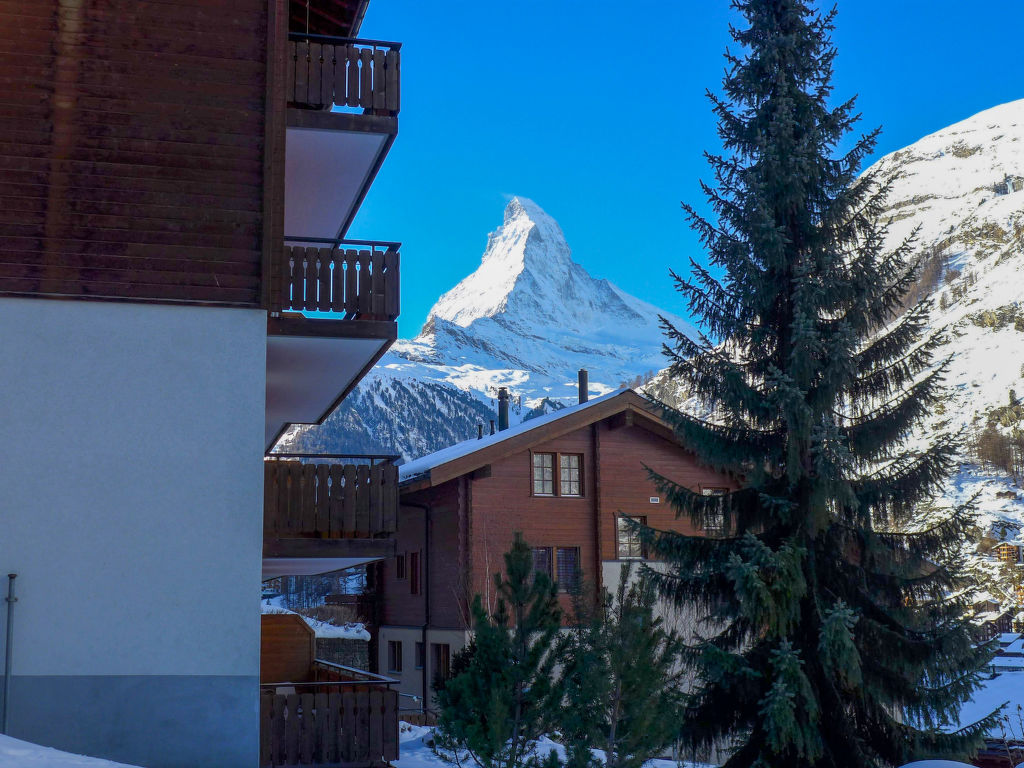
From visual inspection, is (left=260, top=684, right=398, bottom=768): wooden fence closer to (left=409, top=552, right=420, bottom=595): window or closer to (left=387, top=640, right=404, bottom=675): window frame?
(left=409, top=552, right=420, bottom=595): window

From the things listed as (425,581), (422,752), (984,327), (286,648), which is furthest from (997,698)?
(984,327)

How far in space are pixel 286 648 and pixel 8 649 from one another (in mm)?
9137

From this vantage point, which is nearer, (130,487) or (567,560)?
(130,487)

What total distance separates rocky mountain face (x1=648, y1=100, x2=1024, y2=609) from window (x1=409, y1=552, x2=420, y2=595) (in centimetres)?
2353

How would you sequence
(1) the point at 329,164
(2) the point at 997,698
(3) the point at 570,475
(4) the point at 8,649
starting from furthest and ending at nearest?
(2) the point at 997,698 → (3) the point at 570,475 → (1) the point at 329,164 → (4) the point at 8,649

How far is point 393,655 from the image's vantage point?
29.7m

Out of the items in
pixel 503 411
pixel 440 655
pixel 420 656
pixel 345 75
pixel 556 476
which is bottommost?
pixel 420 656

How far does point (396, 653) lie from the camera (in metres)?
29.6

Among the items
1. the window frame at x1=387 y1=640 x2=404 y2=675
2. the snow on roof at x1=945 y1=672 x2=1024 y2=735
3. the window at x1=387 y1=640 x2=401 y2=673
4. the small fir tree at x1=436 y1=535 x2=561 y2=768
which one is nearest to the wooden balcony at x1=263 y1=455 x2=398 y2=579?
the small fir tree at x1=436 y1=535 x2=561 y2=768

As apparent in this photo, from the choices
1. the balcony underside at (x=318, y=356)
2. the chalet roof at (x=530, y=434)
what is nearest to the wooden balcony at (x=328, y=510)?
the balcony underside at (x=318, y=356)

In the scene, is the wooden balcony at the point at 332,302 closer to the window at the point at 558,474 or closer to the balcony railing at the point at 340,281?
the balcony railing at the point at 340,281

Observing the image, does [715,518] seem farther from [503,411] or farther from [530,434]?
[503,411]

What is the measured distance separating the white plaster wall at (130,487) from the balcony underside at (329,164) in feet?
9.69

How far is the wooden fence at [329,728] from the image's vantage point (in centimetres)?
1264
